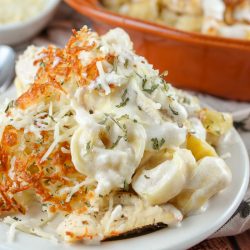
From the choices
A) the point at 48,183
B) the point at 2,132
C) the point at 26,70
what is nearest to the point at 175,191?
the point at 48,183

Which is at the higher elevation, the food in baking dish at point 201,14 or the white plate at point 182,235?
the white plate at point 182,235

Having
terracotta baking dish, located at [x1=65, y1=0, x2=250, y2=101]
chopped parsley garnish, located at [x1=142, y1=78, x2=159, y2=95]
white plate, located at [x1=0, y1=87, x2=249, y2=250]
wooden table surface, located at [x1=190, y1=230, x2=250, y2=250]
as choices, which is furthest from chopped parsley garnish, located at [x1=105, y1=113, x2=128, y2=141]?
terracotta baking dish, located at [x1=65, y1=0, x2=250, y2=101]

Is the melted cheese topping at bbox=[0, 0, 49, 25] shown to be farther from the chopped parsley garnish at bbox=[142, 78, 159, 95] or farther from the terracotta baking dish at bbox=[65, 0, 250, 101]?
the chopped parsley garnish at bbox=[142, 78, 159, 95]

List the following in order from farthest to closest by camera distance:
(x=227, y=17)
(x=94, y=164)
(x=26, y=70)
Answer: (x=227, y=17) < (x=26, y=70) < (x=94, y=164)

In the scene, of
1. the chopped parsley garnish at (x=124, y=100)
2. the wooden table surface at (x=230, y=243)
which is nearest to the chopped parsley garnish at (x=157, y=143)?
the chopped parsley garnish at (x=124, y=100)

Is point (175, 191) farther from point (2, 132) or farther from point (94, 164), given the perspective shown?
point (2, 132)

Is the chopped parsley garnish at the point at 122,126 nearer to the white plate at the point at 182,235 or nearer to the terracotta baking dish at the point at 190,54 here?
the white plate at the point at 182,235

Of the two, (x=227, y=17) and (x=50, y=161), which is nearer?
(x=50, y=161)
